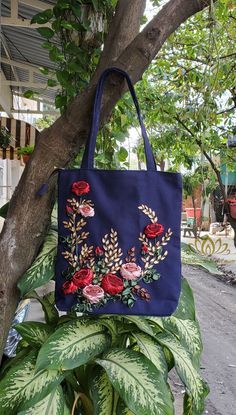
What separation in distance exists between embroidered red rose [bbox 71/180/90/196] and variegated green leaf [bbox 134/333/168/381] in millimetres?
461

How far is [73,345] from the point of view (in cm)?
112

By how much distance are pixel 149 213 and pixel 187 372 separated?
50 cm

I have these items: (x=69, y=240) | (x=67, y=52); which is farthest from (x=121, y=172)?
(x=67, y=52)

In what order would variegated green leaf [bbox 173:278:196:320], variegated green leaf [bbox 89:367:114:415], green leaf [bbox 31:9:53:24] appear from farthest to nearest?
green leaf [bbox 31:9:53:24]
variegated green leaf [bbox 173:278:196:320]
variegated green leaf [bbox 89:367:114:415]

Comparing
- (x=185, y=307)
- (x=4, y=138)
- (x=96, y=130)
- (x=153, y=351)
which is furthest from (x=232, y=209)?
(x=96, y=130)

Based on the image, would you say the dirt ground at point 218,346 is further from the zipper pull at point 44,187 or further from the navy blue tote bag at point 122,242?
the zipper pull at point 44,187

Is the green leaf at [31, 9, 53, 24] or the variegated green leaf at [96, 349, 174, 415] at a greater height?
the green leaf at [31, 9, 53, 24]

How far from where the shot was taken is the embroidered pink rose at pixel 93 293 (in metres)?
1.10

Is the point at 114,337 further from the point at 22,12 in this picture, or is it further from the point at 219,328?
the point at 22,12

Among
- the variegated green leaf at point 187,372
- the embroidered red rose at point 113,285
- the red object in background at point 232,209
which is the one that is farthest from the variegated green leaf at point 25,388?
the red object in background at point 232,209

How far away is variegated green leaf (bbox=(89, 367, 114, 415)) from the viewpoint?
116 cm

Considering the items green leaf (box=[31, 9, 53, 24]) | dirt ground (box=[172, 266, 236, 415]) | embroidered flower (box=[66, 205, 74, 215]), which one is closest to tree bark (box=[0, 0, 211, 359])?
embroidered flower (box=[66, 205, 74, 215])

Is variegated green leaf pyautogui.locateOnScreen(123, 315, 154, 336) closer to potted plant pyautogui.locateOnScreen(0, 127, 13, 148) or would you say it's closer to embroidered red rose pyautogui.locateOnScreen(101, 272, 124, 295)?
embroidered red rose pyautogui.locateOnScreen(101, 272, 124, 295)

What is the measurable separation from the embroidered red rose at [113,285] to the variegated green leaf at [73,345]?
161mm
